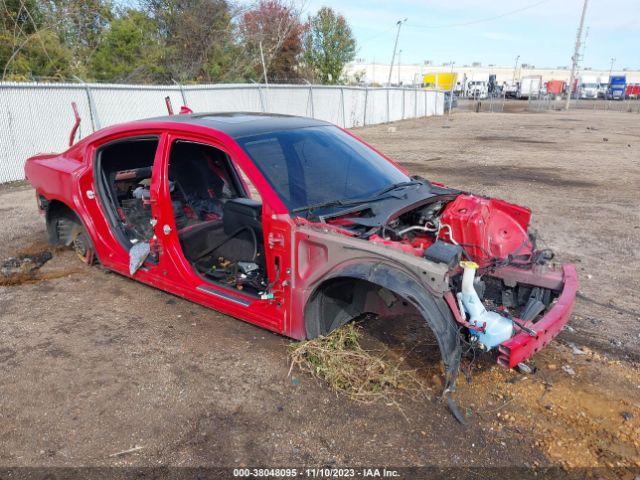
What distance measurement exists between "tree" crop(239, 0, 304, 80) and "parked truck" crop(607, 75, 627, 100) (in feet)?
151

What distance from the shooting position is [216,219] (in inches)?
183

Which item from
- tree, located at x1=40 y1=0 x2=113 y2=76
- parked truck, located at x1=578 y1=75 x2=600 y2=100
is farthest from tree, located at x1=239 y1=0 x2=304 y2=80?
parked truck, located at x1=578 y1=75 x2=600 y2=100

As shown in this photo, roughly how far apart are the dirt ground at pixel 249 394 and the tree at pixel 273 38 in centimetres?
2156

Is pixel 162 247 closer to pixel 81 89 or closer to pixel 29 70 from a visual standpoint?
pixel 81 89

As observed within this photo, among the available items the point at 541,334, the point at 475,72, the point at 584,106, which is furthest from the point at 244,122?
the point at 475,72

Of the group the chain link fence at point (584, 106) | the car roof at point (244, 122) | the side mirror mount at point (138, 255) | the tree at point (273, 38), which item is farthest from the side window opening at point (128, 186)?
the chain link fence at point (584, 106)

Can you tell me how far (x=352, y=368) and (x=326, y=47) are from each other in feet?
112

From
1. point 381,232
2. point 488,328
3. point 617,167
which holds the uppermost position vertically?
point 381,232

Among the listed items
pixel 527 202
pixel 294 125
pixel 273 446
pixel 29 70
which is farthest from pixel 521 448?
pixel 29 70

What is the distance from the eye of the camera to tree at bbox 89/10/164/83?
18.9m

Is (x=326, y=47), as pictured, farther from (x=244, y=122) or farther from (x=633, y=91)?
(x=633, y=91)

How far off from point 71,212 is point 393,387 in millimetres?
3813

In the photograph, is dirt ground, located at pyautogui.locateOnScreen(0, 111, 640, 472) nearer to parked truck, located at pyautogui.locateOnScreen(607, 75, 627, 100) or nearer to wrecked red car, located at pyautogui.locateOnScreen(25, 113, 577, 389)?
wrecked red car, located at pyautogui.locateOnScreen(25, 113, 577, 389)

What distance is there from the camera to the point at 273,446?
263cm
